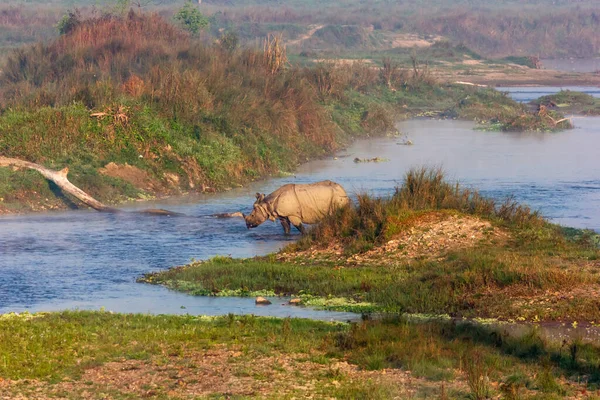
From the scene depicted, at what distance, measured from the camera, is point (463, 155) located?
3484 centimetres

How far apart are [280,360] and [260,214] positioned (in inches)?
397

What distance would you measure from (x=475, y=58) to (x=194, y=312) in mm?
59285

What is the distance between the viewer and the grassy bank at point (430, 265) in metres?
14.2

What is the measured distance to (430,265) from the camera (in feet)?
52.7

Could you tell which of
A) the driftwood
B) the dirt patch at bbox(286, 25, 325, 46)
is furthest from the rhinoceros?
the dirt patch at bbox(286, 25, 325, 46)

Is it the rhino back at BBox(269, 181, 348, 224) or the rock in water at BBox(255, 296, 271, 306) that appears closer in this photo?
the rock in water at BBox(255, 296, 271, 306)

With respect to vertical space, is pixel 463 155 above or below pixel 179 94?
below

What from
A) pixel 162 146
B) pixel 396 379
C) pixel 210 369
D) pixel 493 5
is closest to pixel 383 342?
pixel 396 379

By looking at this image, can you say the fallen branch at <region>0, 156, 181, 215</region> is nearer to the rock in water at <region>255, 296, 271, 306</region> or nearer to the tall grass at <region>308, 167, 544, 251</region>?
the tall grass at <region>308, 167, 544, 251</region>

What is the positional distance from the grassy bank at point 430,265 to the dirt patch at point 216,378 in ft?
11.9

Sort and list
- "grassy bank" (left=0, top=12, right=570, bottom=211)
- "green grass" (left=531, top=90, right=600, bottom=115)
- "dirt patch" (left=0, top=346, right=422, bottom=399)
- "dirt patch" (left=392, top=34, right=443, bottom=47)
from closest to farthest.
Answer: "dirt patch" (left=0, top=346, right=422, bottom=399)
"grassy bank" (left=0, top=12, right=570, bottom=211)
"green grass" (left=531, top=90, right=600, bottom=115)
"dirt patch" (left=392, top=34, right=443, bottom=47)

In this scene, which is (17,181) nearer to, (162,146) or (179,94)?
(162,146)

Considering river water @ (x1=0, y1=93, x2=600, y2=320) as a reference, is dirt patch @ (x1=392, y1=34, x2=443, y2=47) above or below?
above

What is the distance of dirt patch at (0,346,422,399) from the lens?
32.0ft
